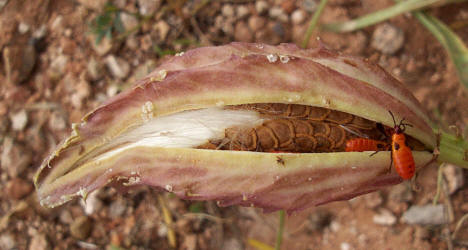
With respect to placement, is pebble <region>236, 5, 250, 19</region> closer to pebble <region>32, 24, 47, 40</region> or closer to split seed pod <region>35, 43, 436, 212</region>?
pebble <region>32, 24, 47, 40</region>

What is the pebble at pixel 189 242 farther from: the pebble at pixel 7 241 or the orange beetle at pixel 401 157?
the orange beetle at pixel 401 157

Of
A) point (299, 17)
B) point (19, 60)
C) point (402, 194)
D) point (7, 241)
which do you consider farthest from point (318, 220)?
point (19, 60)

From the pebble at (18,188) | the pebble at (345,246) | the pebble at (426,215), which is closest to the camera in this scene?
the pebble at (426,215)

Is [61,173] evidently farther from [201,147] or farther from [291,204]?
[291,204]

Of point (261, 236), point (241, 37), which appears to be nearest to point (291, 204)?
point (261, 236)

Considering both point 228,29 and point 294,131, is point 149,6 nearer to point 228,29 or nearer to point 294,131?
point 228,29

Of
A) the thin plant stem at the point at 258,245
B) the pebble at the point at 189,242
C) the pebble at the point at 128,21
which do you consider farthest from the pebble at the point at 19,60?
the thin plant stem at the point at 258,245
